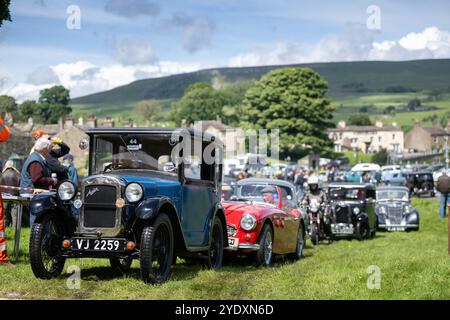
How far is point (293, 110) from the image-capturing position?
105 meters

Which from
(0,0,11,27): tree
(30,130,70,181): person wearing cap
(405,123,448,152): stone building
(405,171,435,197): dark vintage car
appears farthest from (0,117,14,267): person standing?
(405,123,448,152): stone building

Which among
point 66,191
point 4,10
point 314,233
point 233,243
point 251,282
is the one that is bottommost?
point 314,233

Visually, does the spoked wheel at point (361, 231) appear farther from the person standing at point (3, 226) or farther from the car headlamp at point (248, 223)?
the person standing at point (3, 226)

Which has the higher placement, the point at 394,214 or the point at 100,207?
the point at 100,207

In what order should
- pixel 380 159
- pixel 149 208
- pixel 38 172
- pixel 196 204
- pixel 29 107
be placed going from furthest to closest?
pixel 29 107 → pixel 380 159 → pixel 38 172 → pixel 196 204 → pixel 149 208

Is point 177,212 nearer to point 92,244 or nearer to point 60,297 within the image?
point 92,244

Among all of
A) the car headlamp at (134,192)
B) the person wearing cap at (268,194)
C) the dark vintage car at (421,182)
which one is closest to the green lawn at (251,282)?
the car headlamp at (134,192)

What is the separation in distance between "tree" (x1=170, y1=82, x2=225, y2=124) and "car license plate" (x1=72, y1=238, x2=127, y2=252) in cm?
15005

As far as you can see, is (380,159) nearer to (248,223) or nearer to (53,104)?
(53,104)

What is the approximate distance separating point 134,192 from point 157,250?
2.93 feet

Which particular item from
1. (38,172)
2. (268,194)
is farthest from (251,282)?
(268,194)

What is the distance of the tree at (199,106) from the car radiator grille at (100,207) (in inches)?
5901

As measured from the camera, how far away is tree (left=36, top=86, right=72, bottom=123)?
151 meters

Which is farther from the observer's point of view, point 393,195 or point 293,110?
point 293,110
